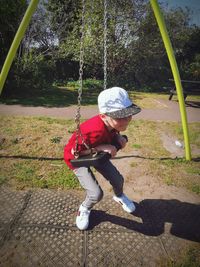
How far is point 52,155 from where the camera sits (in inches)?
167

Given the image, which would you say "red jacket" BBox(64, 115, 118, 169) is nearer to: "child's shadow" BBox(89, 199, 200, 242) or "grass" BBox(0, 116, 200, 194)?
"child's shadow" BBox(89, 199, 200, 242)

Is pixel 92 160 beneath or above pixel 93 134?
beneath

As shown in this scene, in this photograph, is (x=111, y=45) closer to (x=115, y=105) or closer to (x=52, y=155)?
(x=52, y=155)

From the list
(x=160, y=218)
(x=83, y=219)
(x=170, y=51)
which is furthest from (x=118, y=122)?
(x=170, y=51)

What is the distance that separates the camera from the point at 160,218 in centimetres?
283

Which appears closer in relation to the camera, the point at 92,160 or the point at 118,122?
the point at 92,160

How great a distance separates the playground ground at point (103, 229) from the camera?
2.22 meters

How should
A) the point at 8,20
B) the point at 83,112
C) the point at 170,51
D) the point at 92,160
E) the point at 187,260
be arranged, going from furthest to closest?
the point at 8,20, the point at 83,112, the point at 170,51, the point at 187,260, the point at 92,160

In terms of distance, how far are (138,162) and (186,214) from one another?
143cm

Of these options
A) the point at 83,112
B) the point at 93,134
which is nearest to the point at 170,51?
the point at 93,134

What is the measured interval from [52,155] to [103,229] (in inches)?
79.6

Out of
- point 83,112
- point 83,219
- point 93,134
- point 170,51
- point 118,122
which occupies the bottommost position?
point 83,219

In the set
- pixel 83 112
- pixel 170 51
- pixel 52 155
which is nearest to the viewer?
pixel 170 51

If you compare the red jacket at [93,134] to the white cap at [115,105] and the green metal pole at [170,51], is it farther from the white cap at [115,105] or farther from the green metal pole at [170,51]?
the green metal pole at [170,51]
